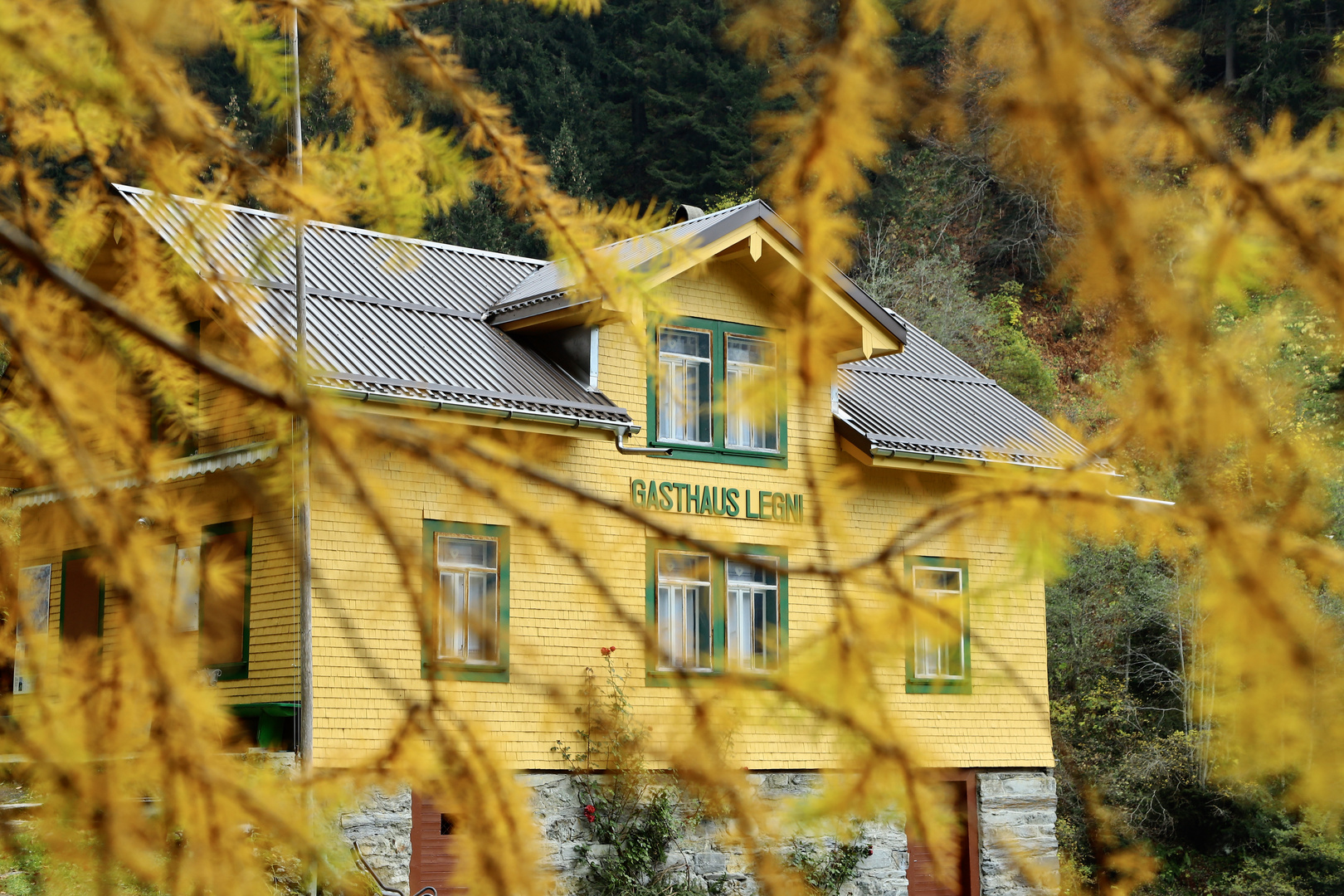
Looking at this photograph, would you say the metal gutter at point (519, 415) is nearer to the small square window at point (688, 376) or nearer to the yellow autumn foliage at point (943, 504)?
the small square window at point (688, 376)

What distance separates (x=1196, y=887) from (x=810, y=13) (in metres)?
23.3

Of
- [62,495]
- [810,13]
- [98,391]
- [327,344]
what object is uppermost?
[327,344]

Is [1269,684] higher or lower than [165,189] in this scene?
lower

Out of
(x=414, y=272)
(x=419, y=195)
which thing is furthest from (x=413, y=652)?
(x=419, y=195)

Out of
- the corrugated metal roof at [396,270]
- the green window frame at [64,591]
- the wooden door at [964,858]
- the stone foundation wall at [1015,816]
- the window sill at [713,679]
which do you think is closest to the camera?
the window sill at [713,679]

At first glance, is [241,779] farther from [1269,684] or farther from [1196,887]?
[1196,887]

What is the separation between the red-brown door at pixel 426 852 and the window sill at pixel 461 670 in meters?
1.33

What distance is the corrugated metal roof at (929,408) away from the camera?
1806 centimetres

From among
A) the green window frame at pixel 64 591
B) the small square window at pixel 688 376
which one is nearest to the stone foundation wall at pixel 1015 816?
the small square window at pixel 688 376

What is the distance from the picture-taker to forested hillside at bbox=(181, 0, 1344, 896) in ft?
63.7

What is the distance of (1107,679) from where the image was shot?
26.5m

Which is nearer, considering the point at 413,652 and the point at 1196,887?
the point at 413,652

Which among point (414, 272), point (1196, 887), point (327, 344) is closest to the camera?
point (327, 344)

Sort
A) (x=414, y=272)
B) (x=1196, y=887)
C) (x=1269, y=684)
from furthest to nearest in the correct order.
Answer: (x=1196, y=887) < (x=414, y=272) < (x=1269, y=684)
